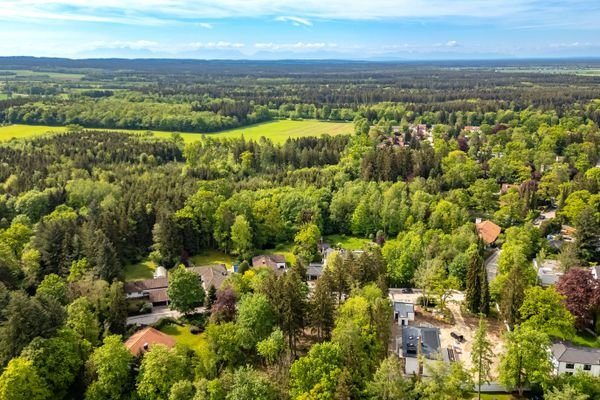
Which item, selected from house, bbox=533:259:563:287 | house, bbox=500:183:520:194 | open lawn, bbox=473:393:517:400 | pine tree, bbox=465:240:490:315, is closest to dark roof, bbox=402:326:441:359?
open lawn, bbox=473:393:517:400

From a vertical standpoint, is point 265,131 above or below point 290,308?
above

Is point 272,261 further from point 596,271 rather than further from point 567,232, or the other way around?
point 567,232

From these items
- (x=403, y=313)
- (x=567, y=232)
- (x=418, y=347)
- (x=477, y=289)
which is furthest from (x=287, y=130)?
(x=418, y=347)

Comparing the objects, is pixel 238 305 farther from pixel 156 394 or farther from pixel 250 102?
pixel 250 102

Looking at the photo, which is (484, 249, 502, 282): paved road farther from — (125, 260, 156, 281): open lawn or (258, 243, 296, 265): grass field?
(125, 260, 156, 281): open lawn

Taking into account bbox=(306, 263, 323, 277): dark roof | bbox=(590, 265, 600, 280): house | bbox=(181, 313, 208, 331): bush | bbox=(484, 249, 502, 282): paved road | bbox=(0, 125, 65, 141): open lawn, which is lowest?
bbox=(181, 313, 208, 331): bush

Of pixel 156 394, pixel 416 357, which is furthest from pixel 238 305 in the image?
pixel 416 357
